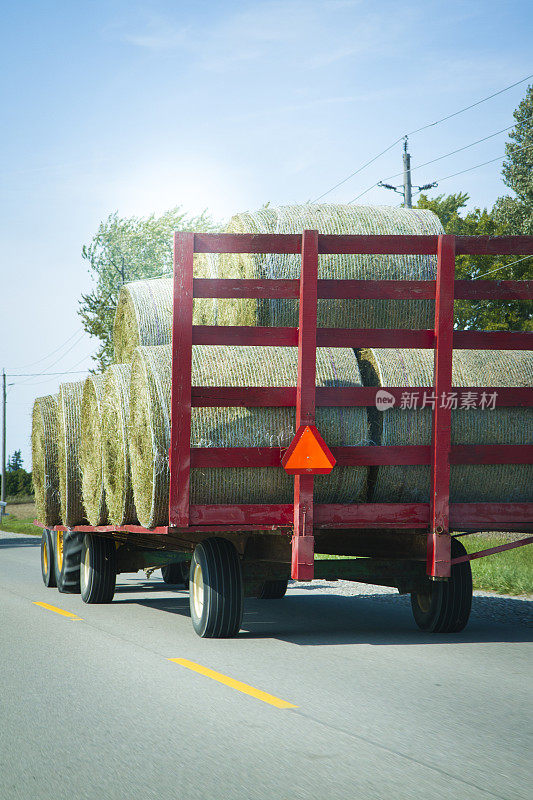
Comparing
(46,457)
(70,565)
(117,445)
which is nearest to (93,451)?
(117,445)

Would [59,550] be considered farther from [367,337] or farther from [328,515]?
[367,337]

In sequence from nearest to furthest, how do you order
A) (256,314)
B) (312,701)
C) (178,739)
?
(178,739) < (312,701) < (256,314)

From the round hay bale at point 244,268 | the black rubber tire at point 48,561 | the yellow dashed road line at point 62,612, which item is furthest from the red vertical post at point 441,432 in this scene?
the black rubber tire at point 48,561

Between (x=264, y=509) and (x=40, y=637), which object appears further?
(x=40, y=637)

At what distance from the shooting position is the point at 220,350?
8547mm

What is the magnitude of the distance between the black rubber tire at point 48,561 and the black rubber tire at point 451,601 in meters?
6.65

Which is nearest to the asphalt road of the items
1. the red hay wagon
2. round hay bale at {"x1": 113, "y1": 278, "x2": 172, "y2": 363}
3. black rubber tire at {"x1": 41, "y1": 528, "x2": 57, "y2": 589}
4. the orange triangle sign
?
the red hay wagon

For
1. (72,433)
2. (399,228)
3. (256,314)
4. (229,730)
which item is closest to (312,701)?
(229,730)

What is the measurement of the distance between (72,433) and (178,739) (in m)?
7.08

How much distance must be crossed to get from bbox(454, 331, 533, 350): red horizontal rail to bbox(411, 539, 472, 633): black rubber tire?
196 cm

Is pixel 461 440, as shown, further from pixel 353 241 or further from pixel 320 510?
pixel 353 241

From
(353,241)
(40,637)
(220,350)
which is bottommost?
(40,637)

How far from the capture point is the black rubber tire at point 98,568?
12.0 m

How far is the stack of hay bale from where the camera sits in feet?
27.2
